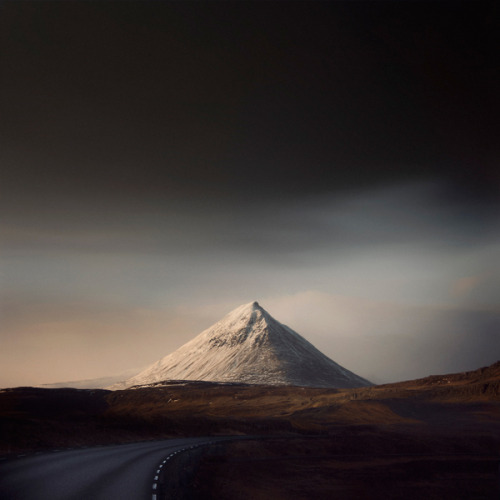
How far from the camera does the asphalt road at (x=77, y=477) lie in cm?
1672

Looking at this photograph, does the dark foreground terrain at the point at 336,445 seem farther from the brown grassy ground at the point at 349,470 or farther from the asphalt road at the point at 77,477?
the asphalt road at the point at 77,477

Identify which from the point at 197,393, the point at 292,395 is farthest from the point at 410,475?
the point at 197,393

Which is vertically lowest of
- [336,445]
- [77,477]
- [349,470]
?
[349,470]

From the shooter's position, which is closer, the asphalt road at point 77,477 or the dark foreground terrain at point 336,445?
the asphalt road at point 77,477

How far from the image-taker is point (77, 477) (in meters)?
20.6

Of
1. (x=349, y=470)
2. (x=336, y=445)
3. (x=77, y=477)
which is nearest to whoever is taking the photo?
(x=77, y=477)

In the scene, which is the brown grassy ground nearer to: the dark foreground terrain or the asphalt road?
the dark foreground terrain

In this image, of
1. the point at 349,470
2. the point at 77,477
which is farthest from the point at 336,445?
the point at 77,477

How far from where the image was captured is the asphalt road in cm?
1672

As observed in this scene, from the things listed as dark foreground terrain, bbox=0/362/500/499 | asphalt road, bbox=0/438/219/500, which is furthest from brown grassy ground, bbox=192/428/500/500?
asphalt road, bbox=0/438/219/500

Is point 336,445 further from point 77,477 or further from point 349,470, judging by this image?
point 77,477

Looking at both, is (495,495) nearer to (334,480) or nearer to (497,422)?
(334,480)

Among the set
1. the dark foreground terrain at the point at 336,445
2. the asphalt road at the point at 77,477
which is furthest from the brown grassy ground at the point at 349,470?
the asphalt road at the point at 77,477

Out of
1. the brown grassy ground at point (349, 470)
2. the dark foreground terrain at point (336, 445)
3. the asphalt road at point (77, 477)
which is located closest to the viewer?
the asphalt road at point (77, 477)
